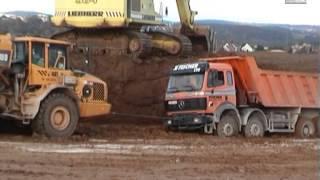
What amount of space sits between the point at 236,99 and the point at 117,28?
28.5 feet

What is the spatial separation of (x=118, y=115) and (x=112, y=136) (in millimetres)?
6003

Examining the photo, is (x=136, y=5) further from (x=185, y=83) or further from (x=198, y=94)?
(x=198, y=94)

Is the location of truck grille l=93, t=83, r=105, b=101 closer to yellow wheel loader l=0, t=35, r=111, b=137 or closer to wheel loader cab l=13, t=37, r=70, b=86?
yellow wheel loader l=0, t=35, r=111, b=137

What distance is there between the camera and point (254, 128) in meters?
28.0

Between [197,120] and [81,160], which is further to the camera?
[197,120]

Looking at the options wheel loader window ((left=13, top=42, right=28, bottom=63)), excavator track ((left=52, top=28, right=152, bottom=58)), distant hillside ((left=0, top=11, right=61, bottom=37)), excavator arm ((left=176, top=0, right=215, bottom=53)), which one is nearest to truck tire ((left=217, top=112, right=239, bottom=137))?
wheel loader window ((left=13, top=42, right=28, bottom=63))

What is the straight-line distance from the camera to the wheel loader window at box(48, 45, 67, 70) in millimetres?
23047

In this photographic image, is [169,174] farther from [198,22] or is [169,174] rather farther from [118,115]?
[198,22]

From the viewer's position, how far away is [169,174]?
14.2 metres

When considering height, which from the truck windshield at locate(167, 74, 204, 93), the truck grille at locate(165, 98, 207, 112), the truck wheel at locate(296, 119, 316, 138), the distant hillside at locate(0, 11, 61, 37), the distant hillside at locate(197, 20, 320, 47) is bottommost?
the truck wheel at locate(296, 119, 316, 138)

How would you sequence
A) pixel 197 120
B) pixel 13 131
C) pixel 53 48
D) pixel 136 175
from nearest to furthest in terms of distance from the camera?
1. pixel 136 175
2. pixel 53 48
3. pixel 13 131
4. pixel 197 120

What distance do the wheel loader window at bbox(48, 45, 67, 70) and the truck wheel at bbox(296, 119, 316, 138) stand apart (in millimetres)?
10485

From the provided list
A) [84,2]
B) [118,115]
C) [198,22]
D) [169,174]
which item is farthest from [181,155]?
[198,22]

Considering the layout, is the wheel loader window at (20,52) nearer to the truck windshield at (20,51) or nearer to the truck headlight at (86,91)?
the truck windshield at (20,51)
